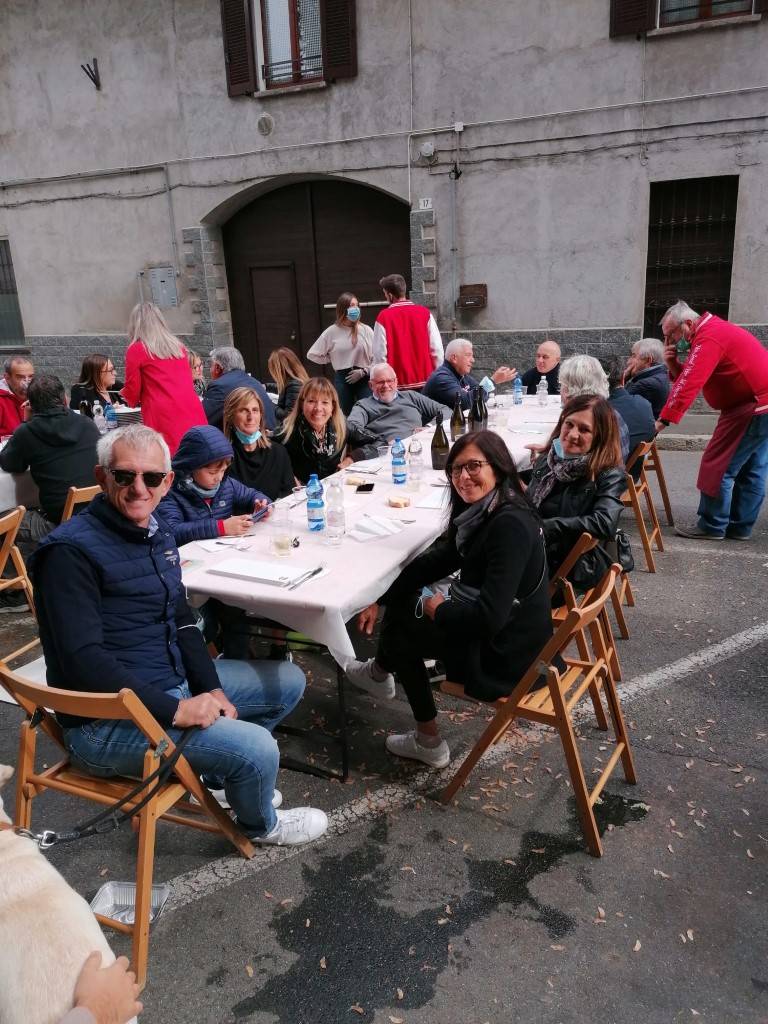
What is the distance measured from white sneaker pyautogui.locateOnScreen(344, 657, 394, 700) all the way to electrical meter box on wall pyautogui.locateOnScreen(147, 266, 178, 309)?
968 centimetres

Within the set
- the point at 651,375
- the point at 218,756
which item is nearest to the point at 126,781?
the point at 218,756

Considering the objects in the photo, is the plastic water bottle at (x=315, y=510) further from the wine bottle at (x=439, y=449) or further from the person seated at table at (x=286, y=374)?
the person seated at table at (x=286, y=374)

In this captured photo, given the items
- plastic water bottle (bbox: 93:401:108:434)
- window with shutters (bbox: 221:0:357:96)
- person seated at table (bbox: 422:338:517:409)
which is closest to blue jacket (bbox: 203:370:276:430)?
person seated at table (bbox: 422:338:517:409)

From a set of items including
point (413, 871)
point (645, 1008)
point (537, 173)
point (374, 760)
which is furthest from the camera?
point (537, 173)

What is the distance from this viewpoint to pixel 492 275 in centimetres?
969

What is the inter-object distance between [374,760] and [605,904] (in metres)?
1.11

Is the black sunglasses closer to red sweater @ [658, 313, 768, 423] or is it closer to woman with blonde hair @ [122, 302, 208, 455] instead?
woman with blonde hair @ [122, 302, 208, 455]

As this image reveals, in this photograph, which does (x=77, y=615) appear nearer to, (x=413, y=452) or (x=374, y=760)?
(x=374, y=760)

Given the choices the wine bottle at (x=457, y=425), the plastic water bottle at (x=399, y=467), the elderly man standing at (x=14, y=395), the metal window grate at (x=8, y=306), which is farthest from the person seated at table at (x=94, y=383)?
the metal window grate at (x=8, y=306)

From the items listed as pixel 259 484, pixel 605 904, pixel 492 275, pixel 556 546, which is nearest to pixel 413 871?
pixel 605 904

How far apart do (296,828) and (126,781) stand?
66 cm

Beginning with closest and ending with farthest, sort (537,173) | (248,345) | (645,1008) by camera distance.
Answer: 1. (645,1008)
2. (537,173)
3. (248,345)

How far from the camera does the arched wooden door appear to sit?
1066cm

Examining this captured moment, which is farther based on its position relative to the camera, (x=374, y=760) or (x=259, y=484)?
(x=259, y=484)
